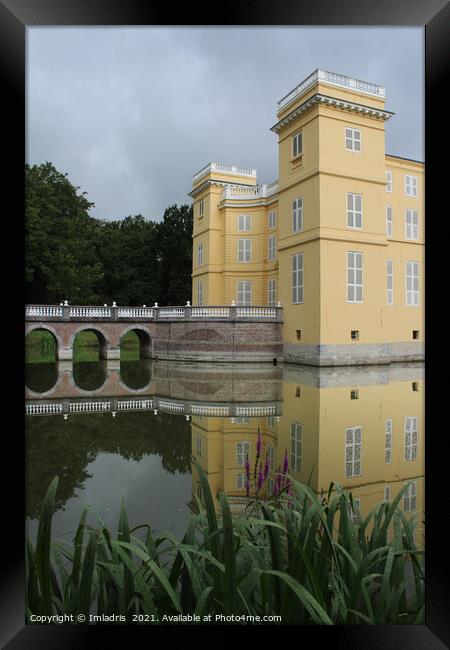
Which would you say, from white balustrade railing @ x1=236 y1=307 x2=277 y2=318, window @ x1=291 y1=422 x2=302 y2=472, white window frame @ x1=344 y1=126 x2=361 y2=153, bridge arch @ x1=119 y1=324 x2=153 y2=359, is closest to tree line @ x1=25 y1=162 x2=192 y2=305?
bridge arch @ x1=119 y1=324 x2=153 y2=359

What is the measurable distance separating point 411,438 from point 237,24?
18.6 feet

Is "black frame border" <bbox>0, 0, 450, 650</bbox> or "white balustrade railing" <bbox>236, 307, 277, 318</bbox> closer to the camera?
"black frame border" <bbox>0, 0, 450, 650</bbox>

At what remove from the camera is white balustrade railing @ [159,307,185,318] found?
2047cm

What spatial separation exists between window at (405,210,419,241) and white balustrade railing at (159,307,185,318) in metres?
10.1

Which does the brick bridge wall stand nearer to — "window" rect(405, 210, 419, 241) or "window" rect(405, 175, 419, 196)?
"window" rect(405, 210, 419, 241)

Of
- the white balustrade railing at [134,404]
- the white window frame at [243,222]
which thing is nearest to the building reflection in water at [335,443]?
the white balustrade railing at [134,404]

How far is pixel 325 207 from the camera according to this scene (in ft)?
54.3

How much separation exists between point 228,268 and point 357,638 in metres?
21.5

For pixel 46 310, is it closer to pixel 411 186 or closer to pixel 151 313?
pixel 151 313

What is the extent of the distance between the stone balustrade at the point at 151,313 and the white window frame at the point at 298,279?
1.32 metres

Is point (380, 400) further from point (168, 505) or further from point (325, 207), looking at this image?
point (325, 207)

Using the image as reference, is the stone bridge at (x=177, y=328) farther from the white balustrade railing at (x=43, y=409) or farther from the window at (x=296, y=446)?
the window at (x=296, y=446)
